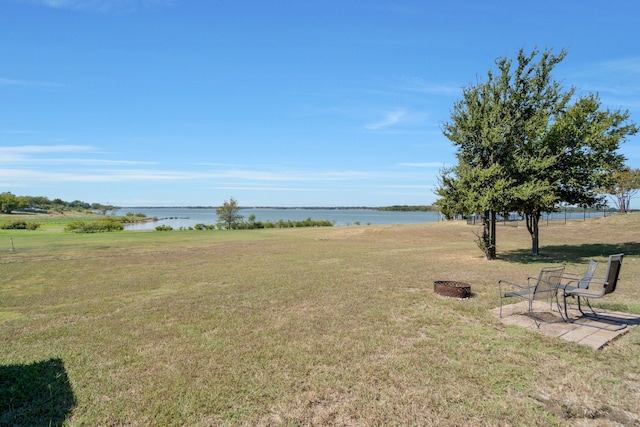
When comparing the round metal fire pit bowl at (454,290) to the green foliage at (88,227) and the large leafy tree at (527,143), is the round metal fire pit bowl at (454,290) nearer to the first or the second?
the large leafy tree at (527,143)

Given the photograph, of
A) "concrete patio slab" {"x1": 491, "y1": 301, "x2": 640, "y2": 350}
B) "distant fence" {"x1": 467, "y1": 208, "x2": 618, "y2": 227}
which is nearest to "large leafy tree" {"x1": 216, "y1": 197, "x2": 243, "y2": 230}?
"distant fence" {"x1": 467, "y1": 208, "x2": 618, "y2": 227}

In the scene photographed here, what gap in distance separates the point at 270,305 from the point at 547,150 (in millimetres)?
13437

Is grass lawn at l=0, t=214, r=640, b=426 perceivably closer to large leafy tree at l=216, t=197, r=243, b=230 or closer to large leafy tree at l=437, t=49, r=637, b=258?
large leafy tree at l=437, t=49, r=637, b=258

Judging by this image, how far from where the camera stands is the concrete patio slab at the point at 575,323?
216 inches

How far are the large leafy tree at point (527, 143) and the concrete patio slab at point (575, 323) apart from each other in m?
7.18

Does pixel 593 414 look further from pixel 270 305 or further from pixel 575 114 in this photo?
pixel 575 114

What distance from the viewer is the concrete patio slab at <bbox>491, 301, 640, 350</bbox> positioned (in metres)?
5.48

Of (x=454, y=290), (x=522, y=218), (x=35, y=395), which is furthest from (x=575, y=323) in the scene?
(x=522, y=218)

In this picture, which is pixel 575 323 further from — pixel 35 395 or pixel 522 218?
pixel 522 218

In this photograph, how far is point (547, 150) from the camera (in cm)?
1462

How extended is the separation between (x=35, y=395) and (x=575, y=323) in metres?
8.07

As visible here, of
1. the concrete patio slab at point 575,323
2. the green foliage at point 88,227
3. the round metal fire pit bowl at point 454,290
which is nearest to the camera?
the concrete patio slab at point 575,323

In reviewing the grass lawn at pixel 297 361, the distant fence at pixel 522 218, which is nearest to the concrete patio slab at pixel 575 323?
the grass lawn at pixel 297 361

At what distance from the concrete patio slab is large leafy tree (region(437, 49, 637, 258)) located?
7181mm
